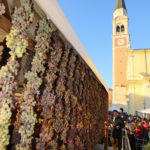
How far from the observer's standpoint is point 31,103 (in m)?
0.82

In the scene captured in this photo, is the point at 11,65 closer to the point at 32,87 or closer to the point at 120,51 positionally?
the point at 32,87

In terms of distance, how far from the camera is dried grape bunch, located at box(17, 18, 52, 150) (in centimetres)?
78

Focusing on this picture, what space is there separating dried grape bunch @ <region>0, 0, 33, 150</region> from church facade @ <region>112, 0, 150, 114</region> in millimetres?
18041

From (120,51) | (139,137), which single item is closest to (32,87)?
(139,137)

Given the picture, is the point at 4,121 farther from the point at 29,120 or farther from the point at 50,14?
the point at 50,14

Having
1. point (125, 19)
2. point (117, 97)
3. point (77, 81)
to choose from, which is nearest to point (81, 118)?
point (77, 81)

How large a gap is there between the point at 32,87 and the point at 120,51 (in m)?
32.4

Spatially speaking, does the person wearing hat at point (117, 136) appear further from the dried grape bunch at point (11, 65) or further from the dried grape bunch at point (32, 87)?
the dried grape bunch at point (11, 65)

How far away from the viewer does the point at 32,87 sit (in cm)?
84

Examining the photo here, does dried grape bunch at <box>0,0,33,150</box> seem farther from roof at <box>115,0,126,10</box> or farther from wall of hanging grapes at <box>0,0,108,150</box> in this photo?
roof at <box>115,0,126,10</box>

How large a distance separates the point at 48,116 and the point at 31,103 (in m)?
0.21

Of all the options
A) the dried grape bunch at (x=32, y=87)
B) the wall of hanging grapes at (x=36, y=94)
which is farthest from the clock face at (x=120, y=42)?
the dried grape bunch at (x=32, y=87)

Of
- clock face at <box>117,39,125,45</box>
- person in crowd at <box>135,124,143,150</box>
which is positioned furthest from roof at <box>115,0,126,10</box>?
person in crowd at <box>135,124,143,150</box>

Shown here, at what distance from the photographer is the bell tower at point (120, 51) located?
2719 cm
